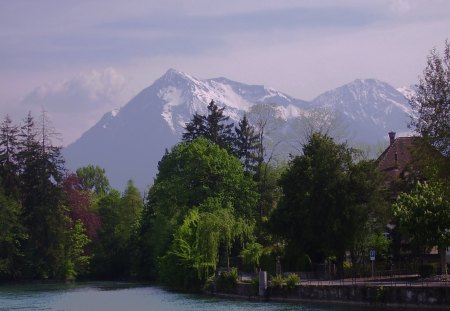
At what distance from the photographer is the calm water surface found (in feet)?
190

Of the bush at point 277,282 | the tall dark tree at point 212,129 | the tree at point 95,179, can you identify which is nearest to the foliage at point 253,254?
the bush at point 277,282

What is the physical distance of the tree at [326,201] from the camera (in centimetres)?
6950

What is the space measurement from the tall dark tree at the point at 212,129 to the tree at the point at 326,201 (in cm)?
3349

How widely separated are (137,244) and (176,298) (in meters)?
41.7

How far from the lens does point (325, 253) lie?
238 ft

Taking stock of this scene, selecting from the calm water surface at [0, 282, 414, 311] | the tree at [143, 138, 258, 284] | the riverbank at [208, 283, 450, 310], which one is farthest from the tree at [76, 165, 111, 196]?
the riverbank at [208, 283, 450, 310]

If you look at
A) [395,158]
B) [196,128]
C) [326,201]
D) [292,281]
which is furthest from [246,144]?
[292,281]

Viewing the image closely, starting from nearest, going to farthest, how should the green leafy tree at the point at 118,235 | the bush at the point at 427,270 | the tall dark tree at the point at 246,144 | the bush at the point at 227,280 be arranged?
1. the bush at the point at 427,270
2. the bush at the point at 227,280
3. the tall dark tree at the point at 246,144
4. the green leafy tree at the point at 118,235

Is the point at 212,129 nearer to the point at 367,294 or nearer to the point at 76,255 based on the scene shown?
the point at 76,255

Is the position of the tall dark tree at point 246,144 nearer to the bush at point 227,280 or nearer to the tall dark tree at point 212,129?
the tall dark tree at point 212,129

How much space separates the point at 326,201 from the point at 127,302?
17446 mm

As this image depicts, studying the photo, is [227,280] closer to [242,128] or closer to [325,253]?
[325,253]

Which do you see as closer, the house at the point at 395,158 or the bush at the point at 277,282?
the bush at the point at 277,282

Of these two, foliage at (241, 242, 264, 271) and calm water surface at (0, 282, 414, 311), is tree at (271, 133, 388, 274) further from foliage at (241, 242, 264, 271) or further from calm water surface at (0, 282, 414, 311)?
calm water surface at (0, 282, 414, 311)
